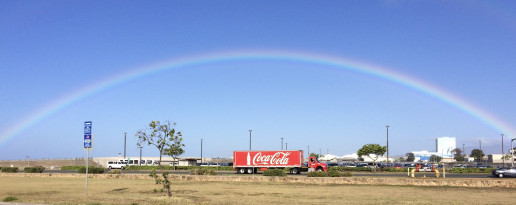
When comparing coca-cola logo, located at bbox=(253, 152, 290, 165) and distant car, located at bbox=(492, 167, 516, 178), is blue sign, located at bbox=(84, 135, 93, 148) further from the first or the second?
distant car, located at bbox=(492, 167, 516, 178)

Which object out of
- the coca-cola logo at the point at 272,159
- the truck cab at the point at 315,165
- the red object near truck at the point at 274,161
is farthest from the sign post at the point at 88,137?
the truck cab at the point at 315,165

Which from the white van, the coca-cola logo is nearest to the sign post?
the coca-cola logo

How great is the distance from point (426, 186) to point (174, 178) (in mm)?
20818

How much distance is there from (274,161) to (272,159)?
0.42 m

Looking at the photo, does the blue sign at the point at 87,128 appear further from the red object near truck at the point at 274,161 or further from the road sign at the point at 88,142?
the red object near truck at the point at 274,161

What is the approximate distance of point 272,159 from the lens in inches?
2260

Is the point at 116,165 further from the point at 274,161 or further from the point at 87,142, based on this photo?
the point at 87,142

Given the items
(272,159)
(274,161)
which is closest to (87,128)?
(274,161)

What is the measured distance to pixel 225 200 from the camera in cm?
2102

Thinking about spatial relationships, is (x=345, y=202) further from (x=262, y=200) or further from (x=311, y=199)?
(x=262, y=200)

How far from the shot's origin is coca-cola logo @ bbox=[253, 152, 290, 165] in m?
56.9

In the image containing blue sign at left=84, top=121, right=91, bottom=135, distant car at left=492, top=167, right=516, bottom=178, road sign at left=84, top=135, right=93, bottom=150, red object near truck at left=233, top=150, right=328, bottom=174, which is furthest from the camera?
red object near truck at left=233, top=150, right=328, bottom=174

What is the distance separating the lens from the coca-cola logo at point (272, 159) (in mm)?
56875

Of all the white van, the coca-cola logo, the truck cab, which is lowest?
the white van
